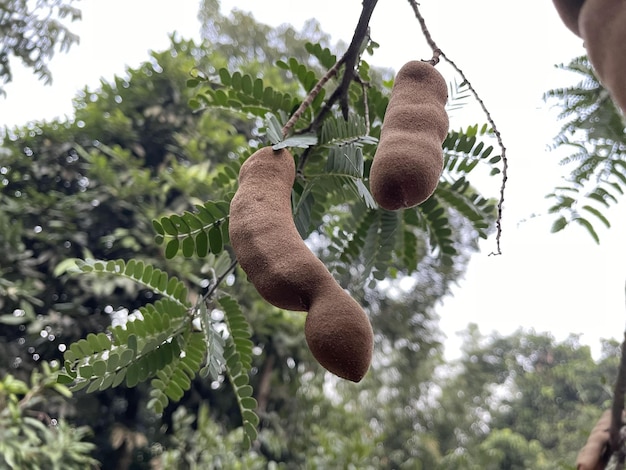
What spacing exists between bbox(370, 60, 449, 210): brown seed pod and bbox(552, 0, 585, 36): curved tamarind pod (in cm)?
13

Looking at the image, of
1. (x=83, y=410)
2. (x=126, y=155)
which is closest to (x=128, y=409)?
(x=83, y=410)

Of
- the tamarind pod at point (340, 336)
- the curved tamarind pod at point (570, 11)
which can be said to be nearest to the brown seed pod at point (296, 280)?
the tamarind pod at point (340, 336)

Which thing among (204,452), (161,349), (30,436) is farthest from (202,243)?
(204,452)

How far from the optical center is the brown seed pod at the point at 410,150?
41 cm

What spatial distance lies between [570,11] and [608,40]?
0.06 metres

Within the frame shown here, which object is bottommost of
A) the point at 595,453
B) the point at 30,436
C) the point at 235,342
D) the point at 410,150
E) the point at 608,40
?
the point at 30,436

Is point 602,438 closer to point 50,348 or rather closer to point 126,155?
point 50,348

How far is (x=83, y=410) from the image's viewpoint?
2697 millimetres

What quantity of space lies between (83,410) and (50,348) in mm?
369

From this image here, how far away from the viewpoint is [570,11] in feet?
1.11

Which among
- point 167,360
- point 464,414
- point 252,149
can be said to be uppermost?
point 252,149

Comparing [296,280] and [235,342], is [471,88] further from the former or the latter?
[235,342]

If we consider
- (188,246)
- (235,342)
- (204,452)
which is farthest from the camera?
(204,452)

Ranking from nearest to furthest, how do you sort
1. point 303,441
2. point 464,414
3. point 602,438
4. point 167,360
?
point 167,360, point 602,438, point 303,441, point 464,414
